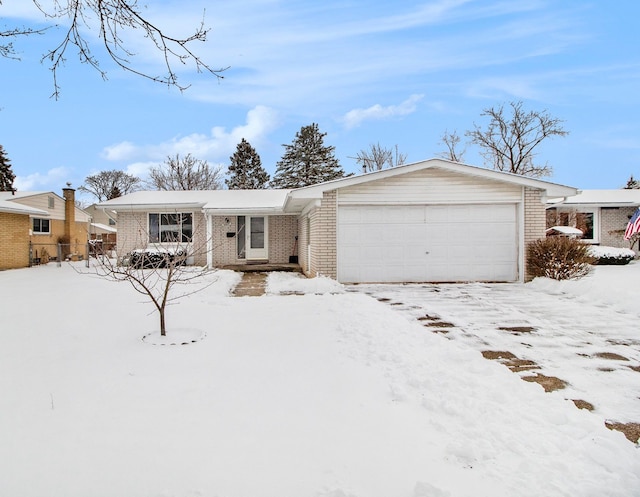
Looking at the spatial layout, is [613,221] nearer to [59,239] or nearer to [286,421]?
[286,421]

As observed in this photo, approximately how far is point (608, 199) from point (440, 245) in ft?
41.7

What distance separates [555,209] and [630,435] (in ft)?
61.0

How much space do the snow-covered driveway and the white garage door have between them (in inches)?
21.1

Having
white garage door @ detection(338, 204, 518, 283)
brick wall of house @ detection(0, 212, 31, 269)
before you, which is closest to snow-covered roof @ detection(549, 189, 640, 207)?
white garage door @ detection(338, 204, 518, 283)

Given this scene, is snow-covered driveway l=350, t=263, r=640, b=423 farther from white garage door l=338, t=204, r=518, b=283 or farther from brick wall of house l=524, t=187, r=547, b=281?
brick wall of house l=524, t=187, r=547, b=281

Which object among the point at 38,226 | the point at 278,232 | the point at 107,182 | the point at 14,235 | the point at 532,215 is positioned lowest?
the point at 14,235

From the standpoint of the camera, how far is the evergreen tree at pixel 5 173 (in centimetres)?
3256

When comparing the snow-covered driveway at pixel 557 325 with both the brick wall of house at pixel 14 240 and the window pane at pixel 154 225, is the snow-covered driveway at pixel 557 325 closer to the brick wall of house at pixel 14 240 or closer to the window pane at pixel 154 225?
the window pane at pixel 154 225

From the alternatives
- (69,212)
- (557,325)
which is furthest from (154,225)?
(557,325)

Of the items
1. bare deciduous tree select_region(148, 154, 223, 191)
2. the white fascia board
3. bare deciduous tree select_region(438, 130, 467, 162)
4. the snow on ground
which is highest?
bare deciduous tree select_region(438, 130, 467, 162)

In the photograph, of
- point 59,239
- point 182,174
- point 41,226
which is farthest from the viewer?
point 182,174

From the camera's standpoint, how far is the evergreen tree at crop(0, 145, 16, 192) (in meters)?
32.6

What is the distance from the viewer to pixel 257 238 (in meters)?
16.8

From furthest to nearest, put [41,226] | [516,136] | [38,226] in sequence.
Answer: [516,136] < [41,226] < [38,226]
